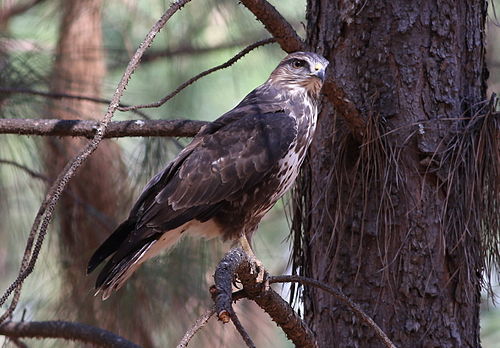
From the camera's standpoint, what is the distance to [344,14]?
3246mm

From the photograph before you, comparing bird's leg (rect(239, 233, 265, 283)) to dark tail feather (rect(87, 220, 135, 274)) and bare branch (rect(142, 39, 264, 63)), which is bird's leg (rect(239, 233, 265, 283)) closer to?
dark tail feather (rect(87, 220, 135, 274))

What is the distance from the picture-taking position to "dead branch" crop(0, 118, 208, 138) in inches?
117

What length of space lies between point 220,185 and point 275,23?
0.76m

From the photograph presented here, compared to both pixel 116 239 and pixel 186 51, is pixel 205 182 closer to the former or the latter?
pixel 116 239

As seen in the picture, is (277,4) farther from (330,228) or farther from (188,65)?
(330,228)

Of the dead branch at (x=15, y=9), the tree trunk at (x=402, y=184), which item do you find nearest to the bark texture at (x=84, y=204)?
the dead branch at (x=15, y=9)

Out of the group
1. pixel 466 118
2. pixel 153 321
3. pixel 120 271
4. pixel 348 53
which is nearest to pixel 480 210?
pixel 466 118

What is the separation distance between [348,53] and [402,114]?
1.09 feet

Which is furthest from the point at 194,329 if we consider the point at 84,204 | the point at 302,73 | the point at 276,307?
the point at 84,204

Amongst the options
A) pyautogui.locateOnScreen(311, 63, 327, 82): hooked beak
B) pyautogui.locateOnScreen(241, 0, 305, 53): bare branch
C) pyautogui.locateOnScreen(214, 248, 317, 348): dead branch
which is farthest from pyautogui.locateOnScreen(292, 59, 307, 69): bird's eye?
pyautogui.locateOnScreen(214, 248, 317, 348): dead branch

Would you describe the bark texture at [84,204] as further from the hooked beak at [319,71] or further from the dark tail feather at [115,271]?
the hooked beak at [319,71]

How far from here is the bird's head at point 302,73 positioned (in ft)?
10.9

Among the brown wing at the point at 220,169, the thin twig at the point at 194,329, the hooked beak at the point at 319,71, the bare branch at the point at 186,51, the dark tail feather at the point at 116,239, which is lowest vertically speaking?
the thin twig at the point at 194,329

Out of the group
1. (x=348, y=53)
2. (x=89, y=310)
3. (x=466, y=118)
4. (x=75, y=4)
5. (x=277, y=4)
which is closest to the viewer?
(x=466, y=118)
